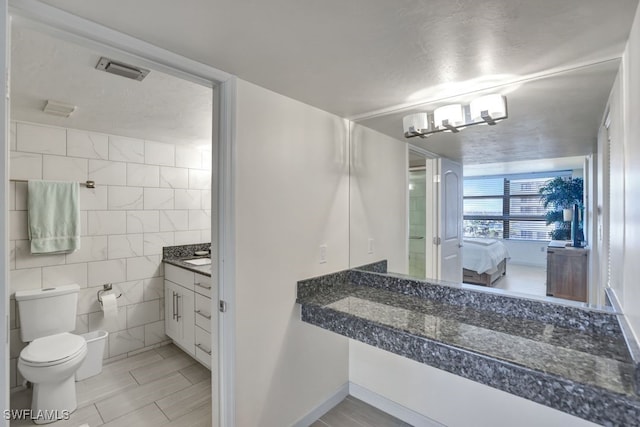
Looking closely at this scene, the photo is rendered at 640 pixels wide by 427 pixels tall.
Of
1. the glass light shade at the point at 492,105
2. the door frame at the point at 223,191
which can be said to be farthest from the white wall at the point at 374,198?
the door frame at the point at 223,191

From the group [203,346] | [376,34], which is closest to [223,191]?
[376,34]

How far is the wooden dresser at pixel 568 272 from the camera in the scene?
1.43 meters

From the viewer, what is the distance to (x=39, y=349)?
2.08m

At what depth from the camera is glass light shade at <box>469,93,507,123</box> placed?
1602 mm

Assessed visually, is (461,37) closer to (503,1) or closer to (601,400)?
(503,1)

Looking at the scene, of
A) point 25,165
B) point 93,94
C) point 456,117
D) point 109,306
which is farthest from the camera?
point 109,306

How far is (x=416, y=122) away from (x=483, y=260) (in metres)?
0.90

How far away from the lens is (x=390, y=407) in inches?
80.5

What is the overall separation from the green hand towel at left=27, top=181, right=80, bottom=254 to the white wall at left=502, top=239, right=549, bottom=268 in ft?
10.5

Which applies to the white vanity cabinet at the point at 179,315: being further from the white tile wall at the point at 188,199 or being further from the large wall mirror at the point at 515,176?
the large wall mirror at the point at 515,176

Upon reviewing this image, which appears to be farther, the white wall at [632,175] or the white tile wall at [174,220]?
the white tile wall at [174,220]

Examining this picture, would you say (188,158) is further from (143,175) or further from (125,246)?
(125,246)

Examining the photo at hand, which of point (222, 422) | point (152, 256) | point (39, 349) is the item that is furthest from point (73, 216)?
point (222, 422)

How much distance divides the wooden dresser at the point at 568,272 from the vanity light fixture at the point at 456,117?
2.43 feet
